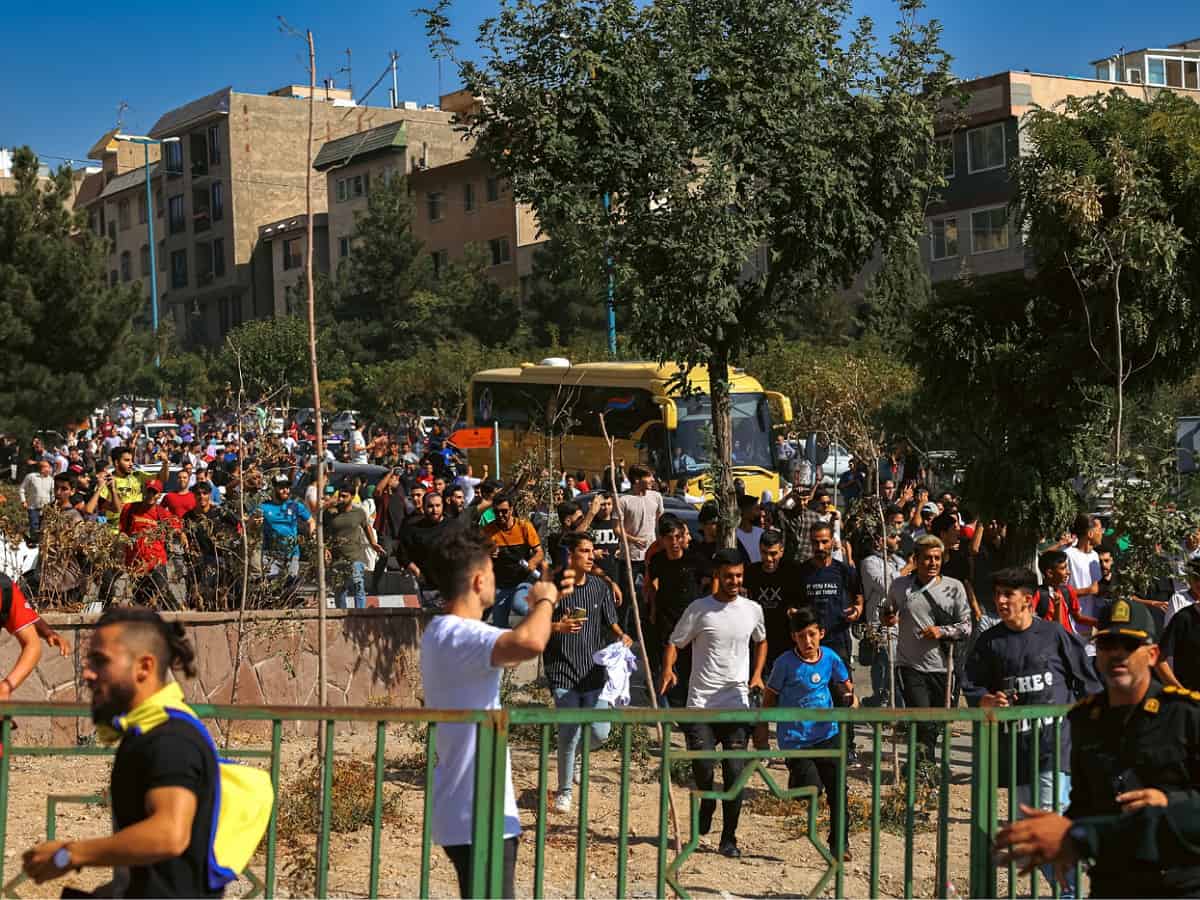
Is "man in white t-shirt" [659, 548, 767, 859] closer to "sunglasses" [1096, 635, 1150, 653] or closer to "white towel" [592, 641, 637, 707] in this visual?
"white towel" [592, 641, 637, 707]

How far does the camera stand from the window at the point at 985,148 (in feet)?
154

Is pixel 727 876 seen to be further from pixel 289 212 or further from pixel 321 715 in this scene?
pixel 289 212

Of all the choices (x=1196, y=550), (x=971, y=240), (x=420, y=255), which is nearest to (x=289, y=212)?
(x=420, y=255)

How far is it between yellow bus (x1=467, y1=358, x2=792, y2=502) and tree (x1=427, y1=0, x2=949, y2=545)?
1050 centimetres

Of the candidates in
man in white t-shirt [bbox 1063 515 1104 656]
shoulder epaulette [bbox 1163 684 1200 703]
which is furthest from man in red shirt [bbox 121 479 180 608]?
shoulder epaulette [bbox 1163 684 1200 703]

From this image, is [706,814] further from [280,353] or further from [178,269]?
[178,269]

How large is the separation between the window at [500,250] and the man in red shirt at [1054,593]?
182ft

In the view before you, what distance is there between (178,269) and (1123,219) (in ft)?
268

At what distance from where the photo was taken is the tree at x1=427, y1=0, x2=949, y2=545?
14.0m

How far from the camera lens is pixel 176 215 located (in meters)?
91.6

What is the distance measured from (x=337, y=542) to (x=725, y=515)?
357 cm

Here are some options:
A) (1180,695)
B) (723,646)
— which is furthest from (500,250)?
(1180,695)

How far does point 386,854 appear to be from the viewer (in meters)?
8.75

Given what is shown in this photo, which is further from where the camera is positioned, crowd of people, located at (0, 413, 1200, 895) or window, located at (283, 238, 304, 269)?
window, located at (283, 238, 304, 269)
